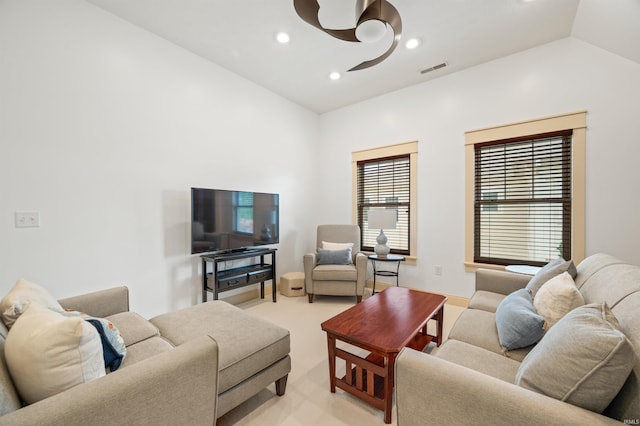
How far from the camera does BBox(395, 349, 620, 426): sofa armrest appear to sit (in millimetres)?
817

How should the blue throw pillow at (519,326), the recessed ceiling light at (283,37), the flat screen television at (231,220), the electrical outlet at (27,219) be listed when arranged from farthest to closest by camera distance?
the flat screen television at (231,220)
the recessed ceiling light at (283,37)
the electrical outlet at (27,219)
the blue throw pillow at (519,326)

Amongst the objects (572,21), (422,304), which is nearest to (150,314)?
(422,304)

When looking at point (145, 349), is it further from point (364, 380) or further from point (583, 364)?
point (583, 364)

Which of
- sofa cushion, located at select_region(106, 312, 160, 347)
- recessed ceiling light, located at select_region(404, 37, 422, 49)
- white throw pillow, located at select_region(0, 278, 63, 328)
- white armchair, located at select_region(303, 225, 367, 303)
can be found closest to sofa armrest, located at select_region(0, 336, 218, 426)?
white throw pillow, located at select_region(0, 278, 63, 328)

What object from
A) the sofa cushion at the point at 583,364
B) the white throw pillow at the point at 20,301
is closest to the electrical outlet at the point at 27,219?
the white throw pillow at the point at 20,301

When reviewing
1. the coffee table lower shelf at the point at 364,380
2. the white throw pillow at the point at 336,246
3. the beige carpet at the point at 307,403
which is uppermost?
the white throw pillow at the point at 336,246

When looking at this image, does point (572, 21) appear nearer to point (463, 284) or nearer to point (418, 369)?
point (463, 284)

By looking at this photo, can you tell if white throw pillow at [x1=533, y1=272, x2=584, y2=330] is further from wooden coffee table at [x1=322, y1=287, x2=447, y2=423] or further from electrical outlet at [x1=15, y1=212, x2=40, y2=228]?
electrical outlet at [x1=15, y1=212, x2=40, y2=228]

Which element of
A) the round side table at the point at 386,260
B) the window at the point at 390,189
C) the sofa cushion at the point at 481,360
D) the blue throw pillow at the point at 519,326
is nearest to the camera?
the sofa cushion at the point at 481,360

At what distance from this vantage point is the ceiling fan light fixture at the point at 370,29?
6.17 feet

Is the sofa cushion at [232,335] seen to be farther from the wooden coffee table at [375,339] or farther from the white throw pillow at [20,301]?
the white throw pillow at [20,301]

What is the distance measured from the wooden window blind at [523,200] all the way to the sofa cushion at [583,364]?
96.2 inches

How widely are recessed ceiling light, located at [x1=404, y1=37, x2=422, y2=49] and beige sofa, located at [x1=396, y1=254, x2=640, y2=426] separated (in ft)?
8.44

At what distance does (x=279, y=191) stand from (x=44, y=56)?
2.74 m
